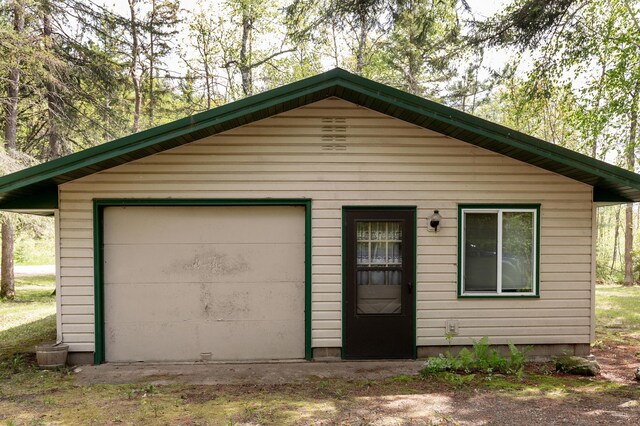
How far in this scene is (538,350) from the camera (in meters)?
6.75

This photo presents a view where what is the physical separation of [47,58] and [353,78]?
416 inches

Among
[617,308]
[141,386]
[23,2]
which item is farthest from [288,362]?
[23,2]

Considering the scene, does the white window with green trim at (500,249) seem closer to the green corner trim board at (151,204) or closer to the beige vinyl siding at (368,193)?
the beige vinyl siding at (368,193)

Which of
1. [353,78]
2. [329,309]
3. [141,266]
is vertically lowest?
[329,309]

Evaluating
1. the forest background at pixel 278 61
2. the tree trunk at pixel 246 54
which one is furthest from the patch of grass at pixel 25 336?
the tree trunk at pixel 246 54

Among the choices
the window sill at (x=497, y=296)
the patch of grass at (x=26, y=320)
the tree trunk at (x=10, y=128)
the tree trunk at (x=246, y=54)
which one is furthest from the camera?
the tree trunk at (x=246, y=54)

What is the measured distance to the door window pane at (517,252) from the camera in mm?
6754

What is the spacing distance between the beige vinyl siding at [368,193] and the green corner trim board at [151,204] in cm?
8

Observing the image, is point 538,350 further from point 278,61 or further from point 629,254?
point 278,61

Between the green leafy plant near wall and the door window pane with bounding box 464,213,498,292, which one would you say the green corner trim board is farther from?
the door window pane with bounding box 464,213,498,292

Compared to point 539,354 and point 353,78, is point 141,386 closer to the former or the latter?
point 353,78

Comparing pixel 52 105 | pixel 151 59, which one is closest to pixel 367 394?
pixel 52 105

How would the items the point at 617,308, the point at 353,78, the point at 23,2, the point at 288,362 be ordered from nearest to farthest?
the point at 353,78, the point at 288,362, the point at 617,308, the point at 23,2

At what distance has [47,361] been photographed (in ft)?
20.2
